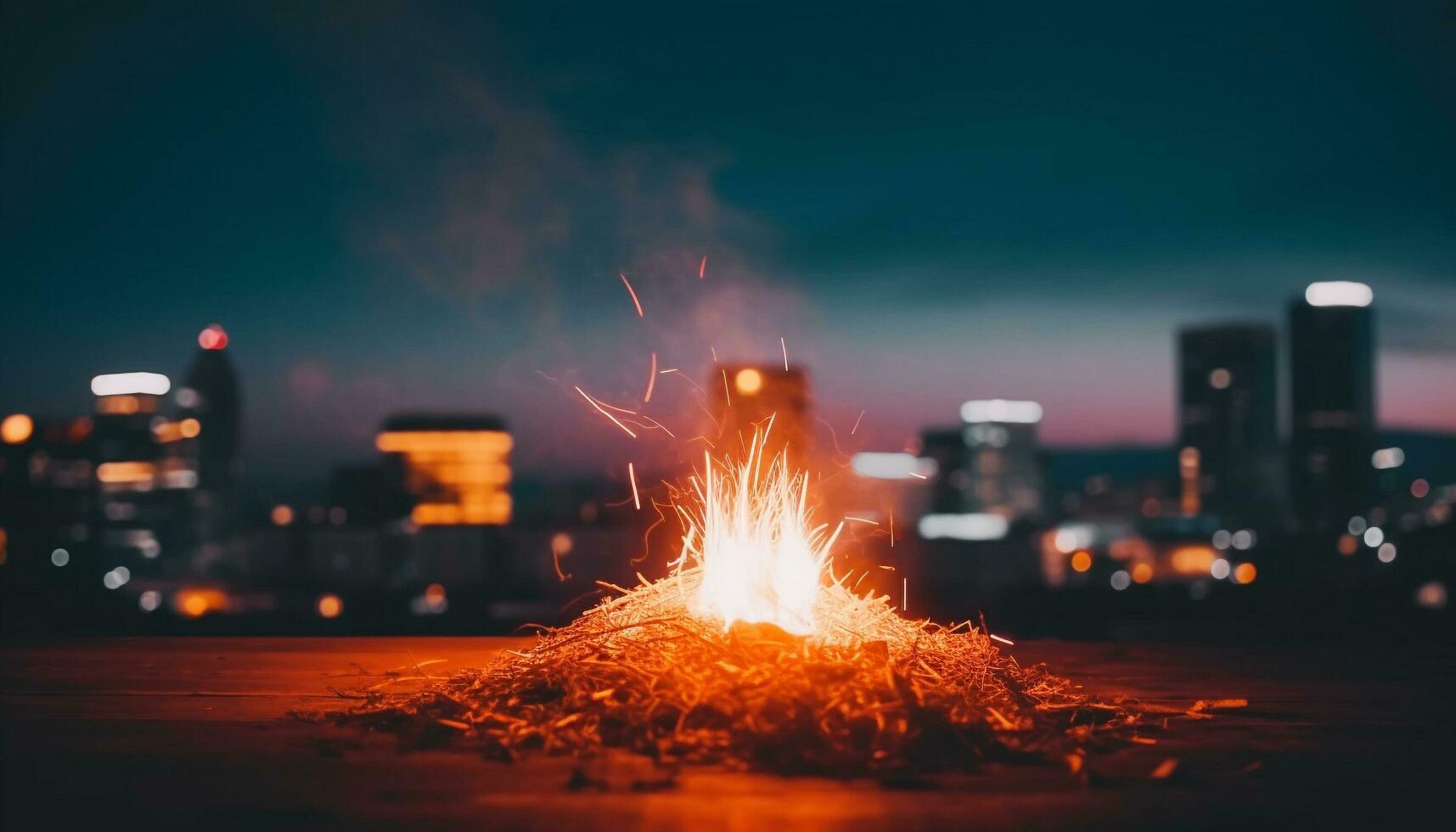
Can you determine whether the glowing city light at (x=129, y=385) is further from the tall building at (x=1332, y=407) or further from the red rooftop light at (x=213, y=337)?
the tall building at (x=1332, y=407)

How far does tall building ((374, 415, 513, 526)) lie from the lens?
101 m

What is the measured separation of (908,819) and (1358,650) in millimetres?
4134

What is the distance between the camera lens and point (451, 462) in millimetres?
105625

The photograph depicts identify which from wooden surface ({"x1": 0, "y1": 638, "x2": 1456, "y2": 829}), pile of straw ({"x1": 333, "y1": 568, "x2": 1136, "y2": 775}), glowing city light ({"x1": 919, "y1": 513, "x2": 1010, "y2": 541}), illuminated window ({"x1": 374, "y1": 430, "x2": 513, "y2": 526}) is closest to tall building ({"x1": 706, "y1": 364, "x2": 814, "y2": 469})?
pile of straw ({"x1": 333, "y1": 568, "x2": 1136, "y2": 775})

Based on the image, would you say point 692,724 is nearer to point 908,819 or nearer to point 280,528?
point 908,819

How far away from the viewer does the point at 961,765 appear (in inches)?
134

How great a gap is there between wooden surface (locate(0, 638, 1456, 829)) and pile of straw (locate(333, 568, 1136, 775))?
0.50 ft

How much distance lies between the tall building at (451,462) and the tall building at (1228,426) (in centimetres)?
6764

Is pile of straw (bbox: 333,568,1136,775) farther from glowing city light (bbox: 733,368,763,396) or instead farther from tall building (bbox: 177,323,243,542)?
tall building (bbox: 177,323,243,542)

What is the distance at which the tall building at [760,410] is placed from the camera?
4910mm

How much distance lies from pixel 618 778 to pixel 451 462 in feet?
347

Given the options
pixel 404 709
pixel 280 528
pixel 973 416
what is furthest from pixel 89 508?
pixel 973 416

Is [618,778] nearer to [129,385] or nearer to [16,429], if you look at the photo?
[16,429]

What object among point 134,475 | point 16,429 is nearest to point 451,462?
point 134,475
